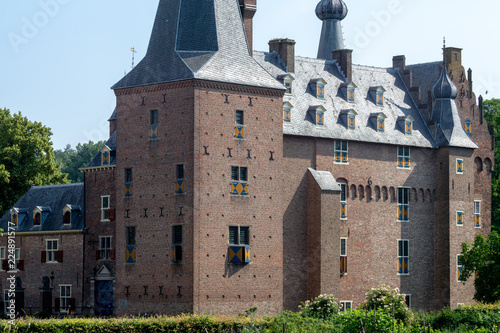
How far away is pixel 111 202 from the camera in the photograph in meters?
53.8

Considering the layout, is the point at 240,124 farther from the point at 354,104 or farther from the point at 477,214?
the point at 477,214

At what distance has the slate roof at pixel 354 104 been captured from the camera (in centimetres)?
5519

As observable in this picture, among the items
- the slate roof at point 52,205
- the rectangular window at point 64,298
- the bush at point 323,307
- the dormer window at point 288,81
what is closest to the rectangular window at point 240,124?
the dormer window at point 288,81

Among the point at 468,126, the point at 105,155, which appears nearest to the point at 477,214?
the point at 468,126

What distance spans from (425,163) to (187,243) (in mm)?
18707

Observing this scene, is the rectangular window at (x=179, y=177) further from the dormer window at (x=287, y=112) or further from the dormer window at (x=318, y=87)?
the dormer window at (x=318, y=87)

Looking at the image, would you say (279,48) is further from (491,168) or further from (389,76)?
(491,168)

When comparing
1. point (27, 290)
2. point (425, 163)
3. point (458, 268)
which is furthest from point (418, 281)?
point (27, 290)

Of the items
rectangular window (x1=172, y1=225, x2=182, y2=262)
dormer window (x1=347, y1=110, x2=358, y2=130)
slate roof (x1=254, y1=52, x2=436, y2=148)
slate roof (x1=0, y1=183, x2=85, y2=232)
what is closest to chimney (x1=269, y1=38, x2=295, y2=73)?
slate roof (x1=254, y1=52, x2=436, y2=148)

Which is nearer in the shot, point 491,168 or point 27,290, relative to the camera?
point 27,290

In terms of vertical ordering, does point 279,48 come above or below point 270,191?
above

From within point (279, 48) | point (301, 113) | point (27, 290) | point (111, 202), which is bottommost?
point (27, 290)

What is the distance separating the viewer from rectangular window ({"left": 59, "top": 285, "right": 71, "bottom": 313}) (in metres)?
54.5

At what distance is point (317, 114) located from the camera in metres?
55.2
